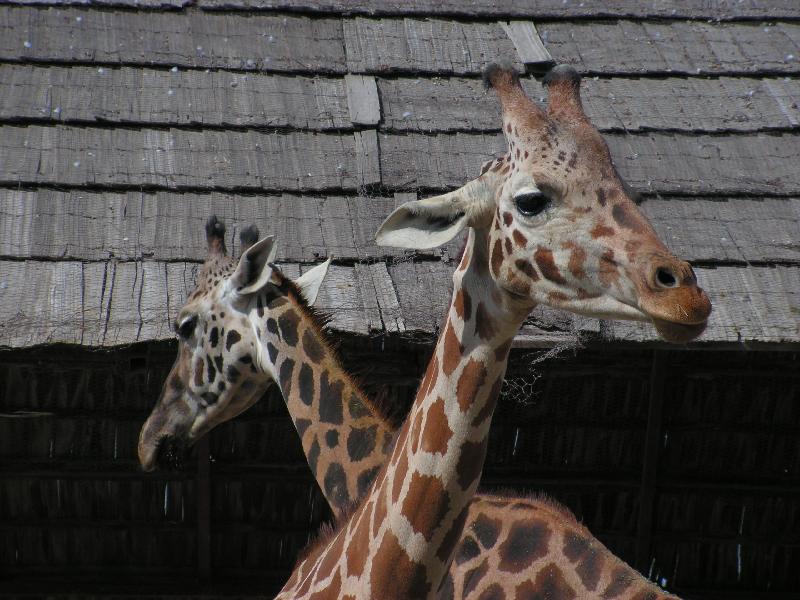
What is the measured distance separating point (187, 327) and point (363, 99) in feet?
7.14

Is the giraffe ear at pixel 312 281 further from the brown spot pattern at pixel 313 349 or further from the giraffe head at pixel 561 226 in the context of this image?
the giraffe head at pixel 561 226

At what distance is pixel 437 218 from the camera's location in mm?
3152

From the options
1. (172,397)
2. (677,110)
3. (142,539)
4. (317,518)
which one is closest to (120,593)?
(142,539)

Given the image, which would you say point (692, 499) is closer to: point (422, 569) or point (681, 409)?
point (681, 409)

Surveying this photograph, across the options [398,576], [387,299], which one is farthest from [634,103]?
[398,576]

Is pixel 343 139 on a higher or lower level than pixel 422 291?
higher

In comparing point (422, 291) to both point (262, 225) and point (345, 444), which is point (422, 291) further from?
point (345, 444)

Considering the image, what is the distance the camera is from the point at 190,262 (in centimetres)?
568

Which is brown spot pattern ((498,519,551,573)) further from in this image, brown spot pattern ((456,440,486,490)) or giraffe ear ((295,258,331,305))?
giraffe ear ((295,258,331,305))

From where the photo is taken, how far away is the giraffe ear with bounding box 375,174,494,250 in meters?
3.11

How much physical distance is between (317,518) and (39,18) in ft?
11.1

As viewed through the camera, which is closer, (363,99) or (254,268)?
(254,268)

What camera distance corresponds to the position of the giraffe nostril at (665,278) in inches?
105

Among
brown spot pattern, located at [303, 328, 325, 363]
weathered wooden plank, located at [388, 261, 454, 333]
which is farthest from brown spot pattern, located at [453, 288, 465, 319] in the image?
weathered wooden plank, located at [388, 261, 454, 333]
